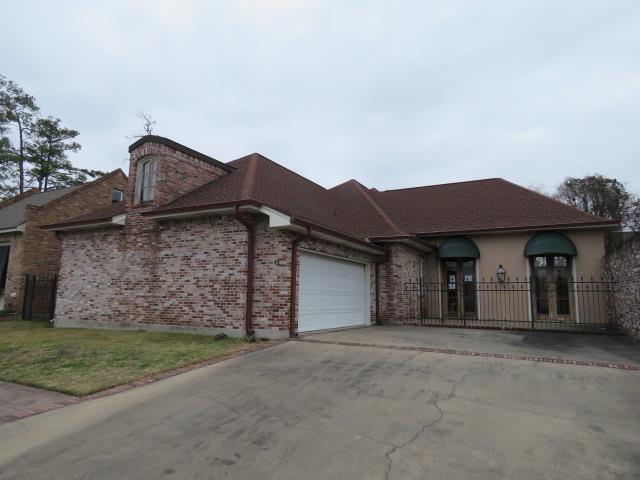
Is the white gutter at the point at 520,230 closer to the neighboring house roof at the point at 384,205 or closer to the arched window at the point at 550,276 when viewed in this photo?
the neighboring house roof at the point at 384,205

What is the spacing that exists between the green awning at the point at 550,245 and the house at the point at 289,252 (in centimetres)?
4

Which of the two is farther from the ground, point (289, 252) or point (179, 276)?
point (289, 252)

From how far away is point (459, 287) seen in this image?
16.1 metres

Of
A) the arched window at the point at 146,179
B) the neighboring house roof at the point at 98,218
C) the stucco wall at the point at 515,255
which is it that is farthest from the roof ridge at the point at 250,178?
the stucco wall at the point at 515,255

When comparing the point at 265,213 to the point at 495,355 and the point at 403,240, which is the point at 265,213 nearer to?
the point at 495,355

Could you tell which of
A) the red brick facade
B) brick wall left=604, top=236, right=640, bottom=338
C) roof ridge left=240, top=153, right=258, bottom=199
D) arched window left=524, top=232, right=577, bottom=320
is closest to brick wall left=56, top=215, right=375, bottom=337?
the red brick facade

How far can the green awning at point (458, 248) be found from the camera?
15484mm

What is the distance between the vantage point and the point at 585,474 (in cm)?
310

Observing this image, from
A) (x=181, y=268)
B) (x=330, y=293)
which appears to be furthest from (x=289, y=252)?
(x=181, y=268)

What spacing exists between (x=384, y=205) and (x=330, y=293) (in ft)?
29.7

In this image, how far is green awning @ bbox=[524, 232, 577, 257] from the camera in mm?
14047

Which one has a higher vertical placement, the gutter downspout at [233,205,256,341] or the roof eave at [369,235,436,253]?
the roof eave at [369,235,436,253]

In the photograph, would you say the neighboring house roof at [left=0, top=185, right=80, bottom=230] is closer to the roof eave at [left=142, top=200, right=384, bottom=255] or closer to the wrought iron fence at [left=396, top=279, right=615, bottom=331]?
the roof eave at [left=142, top=200, right=384, bottom=255]

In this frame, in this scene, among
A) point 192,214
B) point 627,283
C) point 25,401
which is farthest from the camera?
point 627,283
